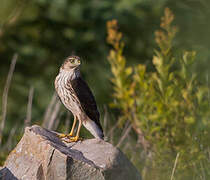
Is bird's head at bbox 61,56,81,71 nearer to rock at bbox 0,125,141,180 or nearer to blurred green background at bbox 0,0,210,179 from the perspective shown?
rock at bbox 0,125,141,180

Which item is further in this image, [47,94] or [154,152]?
[47,94]

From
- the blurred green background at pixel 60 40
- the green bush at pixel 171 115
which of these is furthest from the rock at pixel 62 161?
the blurred green background at pixel 60 40

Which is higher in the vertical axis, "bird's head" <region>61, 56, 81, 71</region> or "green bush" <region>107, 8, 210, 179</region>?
"bird's head" <region>61, 56, 81, 71</region>

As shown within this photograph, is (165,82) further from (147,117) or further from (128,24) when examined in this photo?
(128,24)

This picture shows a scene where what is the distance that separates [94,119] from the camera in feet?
19.4

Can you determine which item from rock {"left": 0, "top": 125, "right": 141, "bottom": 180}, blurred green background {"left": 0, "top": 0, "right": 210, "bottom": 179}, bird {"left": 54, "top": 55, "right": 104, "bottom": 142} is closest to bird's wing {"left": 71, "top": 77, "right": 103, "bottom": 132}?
bird {"left": 54, "top": 55, "right": 104, "bottom": 142}

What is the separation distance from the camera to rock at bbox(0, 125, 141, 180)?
429cm

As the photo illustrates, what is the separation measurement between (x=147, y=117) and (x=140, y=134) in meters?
0.42

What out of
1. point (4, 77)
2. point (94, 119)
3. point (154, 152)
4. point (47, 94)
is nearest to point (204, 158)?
point (154, 152)

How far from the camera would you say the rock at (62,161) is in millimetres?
4293

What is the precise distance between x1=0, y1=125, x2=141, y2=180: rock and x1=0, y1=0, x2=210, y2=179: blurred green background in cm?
499

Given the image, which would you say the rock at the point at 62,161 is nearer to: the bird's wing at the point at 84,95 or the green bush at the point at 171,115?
the bird's wing at the point at 84,95

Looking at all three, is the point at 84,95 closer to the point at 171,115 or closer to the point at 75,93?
the point at 75,93

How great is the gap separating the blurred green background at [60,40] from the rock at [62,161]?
16.4 feet
